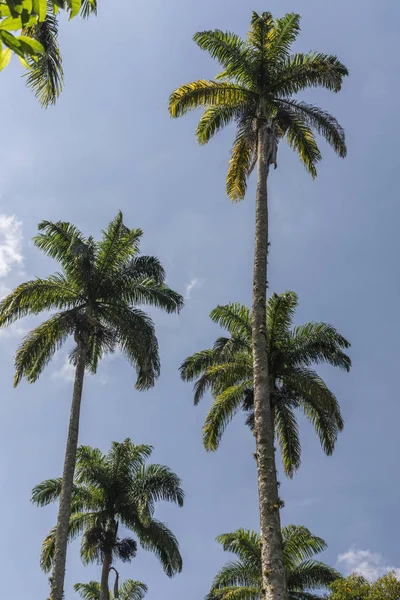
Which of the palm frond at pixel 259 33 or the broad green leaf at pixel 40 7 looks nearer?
the broad green leaf at pixel 40 7

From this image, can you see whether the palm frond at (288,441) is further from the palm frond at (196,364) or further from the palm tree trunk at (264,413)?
the palm tree trunk at (264,413)

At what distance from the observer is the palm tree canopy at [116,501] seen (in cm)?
2892

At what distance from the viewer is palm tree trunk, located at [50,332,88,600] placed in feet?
65.7

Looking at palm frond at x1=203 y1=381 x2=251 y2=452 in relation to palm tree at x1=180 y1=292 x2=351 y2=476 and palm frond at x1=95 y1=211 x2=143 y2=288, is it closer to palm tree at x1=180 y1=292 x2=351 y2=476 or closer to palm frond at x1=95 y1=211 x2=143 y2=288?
palm tree at x1=180 y1=292 x2=351 y2=476

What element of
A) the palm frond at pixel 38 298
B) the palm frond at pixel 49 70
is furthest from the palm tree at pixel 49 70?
the palm frond at pixel 38 298

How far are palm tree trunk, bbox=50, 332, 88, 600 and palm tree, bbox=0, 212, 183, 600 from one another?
0.04 meters

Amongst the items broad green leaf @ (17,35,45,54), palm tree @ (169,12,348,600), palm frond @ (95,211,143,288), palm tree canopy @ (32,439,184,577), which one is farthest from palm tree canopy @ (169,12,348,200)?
broad green leaf @ (17,35,45,54)

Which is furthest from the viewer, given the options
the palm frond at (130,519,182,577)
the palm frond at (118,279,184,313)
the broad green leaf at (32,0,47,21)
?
the palm frond at (130,519,182,577)

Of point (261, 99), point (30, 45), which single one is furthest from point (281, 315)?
point (30, 45)

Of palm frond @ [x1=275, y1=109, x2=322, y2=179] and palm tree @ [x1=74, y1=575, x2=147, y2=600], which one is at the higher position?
palm frond @ [x1=275, y1=109, x2=322, y2=179]

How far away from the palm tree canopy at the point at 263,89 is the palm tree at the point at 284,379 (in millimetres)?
5411

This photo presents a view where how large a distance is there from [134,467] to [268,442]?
15.4m

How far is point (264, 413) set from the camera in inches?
643

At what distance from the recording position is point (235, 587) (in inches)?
1171
